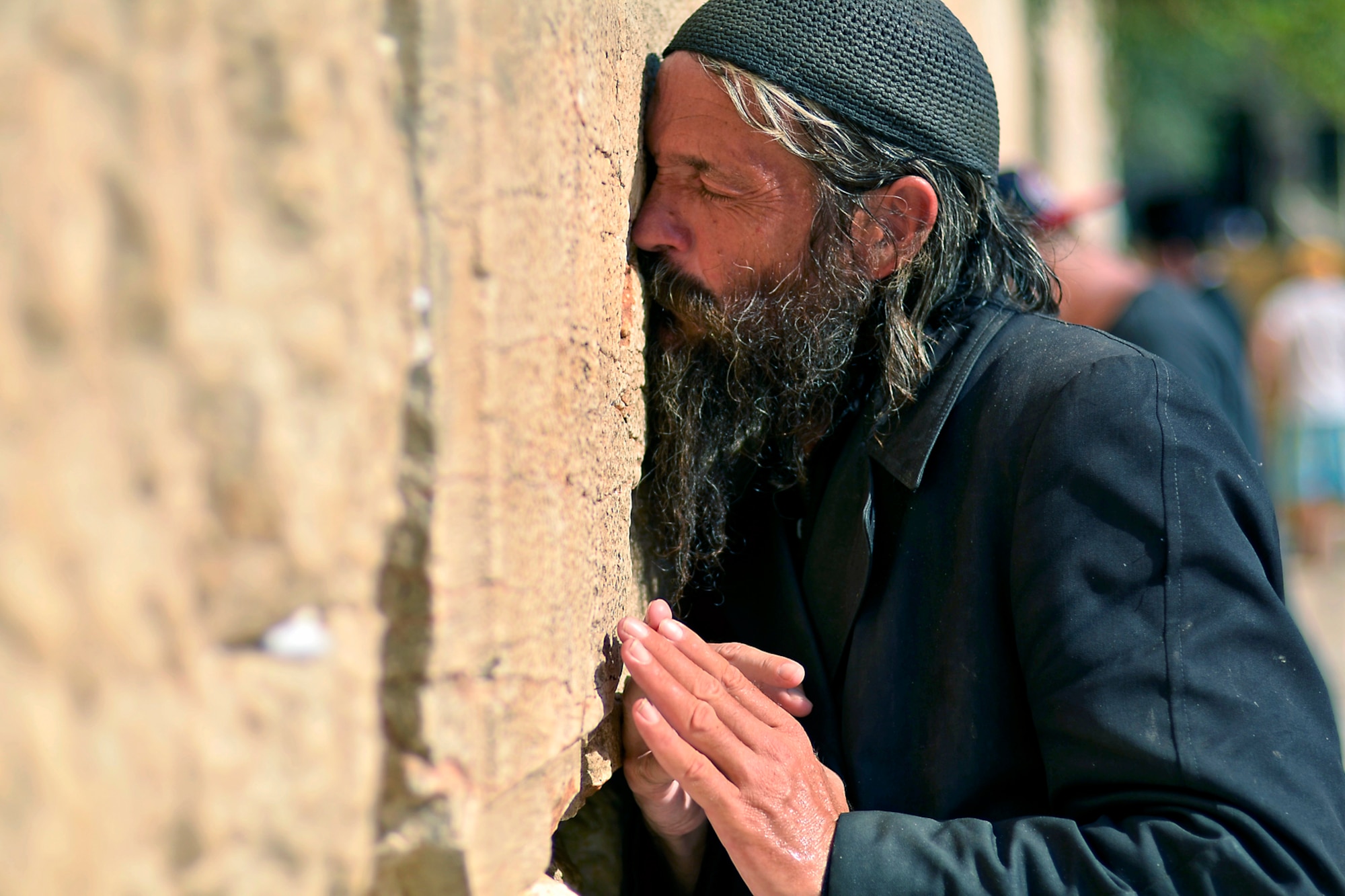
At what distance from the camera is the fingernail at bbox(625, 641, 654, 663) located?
127 centimetres

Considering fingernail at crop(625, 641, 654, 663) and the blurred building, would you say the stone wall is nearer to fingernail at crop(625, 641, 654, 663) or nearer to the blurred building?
fingernail at crop(625, 641, 654, 663)

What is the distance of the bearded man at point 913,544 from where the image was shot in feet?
4.01

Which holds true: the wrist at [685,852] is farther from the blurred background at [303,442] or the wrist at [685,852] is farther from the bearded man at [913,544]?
the blurred background at [303,442]

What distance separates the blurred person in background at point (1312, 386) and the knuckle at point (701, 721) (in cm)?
666

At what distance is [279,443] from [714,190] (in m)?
0.91

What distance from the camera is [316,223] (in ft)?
2.66

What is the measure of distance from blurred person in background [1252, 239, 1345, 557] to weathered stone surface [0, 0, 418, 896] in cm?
713

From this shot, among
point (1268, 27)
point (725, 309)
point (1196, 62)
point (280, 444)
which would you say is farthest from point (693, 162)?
point (1196, 62)

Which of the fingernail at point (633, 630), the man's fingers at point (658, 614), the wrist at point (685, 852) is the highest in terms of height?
the fingernail at point (633, 630)

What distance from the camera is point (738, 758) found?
1249 millimetres

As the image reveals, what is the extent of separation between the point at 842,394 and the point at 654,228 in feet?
1.19

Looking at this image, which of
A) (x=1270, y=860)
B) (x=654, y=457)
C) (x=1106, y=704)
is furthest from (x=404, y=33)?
(x=1270, y=860)

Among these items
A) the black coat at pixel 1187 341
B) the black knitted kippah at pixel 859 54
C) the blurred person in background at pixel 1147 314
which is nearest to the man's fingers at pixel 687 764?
the black knitted kippah at pixel 859 54

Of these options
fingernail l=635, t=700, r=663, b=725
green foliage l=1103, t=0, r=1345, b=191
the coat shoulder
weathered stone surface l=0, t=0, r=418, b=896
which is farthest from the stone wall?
green foliage l=1103, t=0, r=1345, b=191
